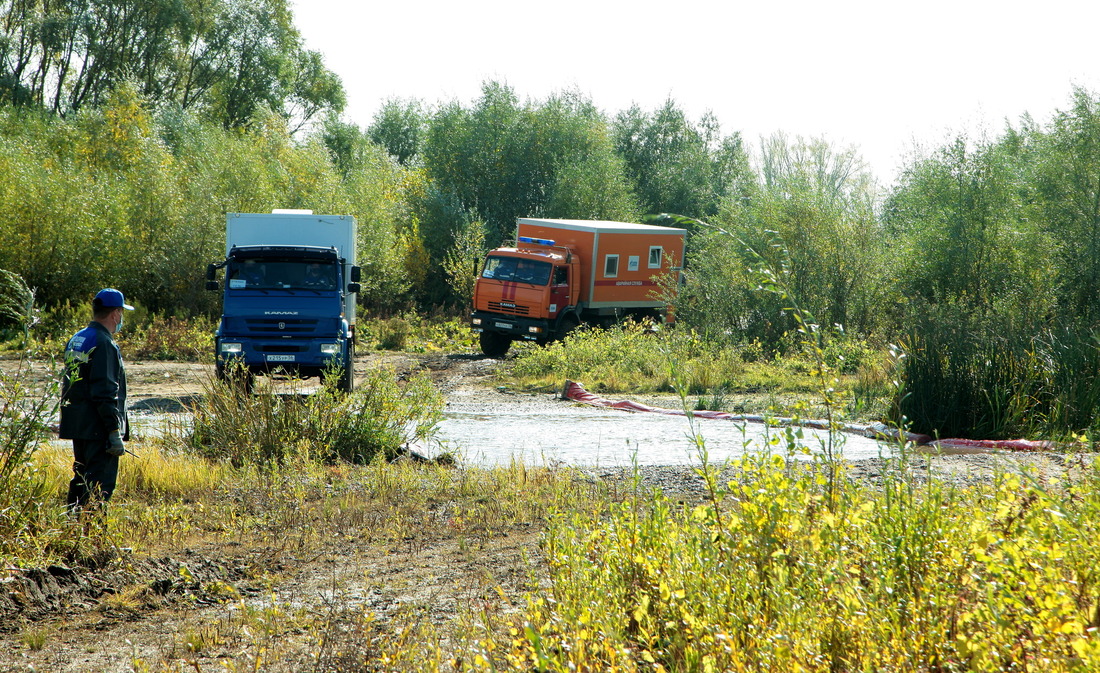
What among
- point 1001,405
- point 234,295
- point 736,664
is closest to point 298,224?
point 234,295

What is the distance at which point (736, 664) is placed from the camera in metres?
3.13

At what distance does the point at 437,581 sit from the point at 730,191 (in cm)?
4198

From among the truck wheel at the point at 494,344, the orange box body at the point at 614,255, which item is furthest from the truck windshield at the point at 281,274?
the orange box body at the point at 614,255

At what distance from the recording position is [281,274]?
15281 mm

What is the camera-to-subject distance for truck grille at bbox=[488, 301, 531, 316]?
23.1 meters

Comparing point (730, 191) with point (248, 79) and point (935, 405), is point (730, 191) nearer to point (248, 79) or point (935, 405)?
point (248, 79)

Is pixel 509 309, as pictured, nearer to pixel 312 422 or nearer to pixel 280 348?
pixel 280 348

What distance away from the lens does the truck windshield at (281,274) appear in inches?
598

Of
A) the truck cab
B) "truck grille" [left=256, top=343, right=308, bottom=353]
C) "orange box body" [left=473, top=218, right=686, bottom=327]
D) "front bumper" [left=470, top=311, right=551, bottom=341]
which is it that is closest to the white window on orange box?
"orange box body" [left=473, top=218, right=686, bottom=327]

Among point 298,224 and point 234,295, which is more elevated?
point 298,224

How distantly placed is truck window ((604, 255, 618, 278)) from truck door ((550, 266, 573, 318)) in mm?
1400

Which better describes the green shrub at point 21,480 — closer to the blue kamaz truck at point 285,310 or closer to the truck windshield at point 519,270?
the blue kamaz truck at point 285,310

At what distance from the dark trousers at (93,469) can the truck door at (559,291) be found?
1681 cm

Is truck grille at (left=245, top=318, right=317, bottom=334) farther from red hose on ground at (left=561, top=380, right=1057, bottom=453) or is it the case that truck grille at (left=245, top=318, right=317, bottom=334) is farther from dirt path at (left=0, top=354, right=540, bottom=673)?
dirt path at (left=0, top=354, right=540, bottom=673)
